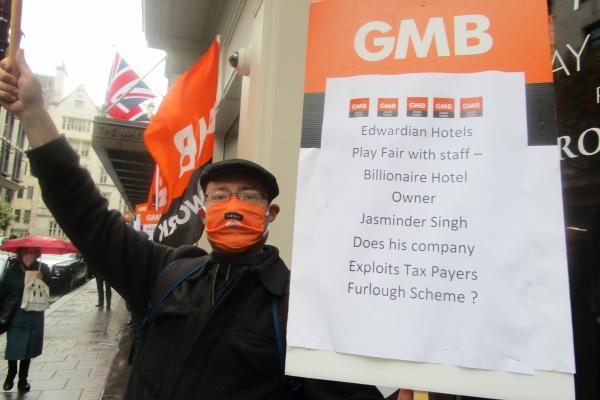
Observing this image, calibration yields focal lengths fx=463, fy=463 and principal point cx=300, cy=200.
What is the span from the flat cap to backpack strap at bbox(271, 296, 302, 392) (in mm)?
488

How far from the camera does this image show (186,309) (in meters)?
1.65

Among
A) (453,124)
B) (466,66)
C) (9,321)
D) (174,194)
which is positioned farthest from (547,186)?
(9,321)

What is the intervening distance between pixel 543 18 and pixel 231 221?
123 cm

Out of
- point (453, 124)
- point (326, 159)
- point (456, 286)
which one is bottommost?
point (456, 286)

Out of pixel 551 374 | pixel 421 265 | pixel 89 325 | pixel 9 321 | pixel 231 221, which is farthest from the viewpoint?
pixel 89 325

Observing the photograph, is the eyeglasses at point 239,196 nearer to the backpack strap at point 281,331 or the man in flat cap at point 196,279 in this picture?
the man in flat cap at point 196,279

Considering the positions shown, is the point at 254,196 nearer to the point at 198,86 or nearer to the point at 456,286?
the point at 456,286

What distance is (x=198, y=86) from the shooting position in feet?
14.7

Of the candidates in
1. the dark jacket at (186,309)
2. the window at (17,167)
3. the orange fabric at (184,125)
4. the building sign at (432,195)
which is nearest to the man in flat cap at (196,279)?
the dark jacket at (186,309)

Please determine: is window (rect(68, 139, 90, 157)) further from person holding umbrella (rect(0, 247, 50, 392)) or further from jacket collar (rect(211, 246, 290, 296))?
jacket collar (rect(211, 246, 290, 296))

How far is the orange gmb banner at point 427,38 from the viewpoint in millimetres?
1323

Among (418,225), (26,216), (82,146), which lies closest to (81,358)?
(418,225)

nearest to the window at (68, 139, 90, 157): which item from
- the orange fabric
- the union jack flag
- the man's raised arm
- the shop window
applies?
the shop window

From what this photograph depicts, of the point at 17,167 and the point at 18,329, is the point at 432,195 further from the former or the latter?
the point at 17,167
